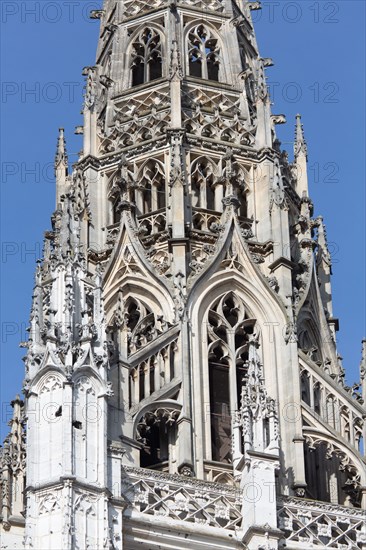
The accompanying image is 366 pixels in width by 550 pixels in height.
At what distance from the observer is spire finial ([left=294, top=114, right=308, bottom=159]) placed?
5197 cm

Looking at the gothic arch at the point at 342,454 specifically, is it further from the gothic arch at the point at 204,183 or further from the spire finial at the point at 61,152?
the spire finial at the point at 61,152

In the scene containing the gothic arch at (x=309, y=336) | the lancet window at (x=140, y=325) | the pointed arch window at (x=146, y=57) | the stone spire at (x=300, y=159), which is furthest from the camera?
the pointed arch window at (x=146, y=57)

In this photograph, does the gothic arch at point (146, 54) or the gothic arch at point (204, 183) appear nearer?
the gothic arch at point (204, 183)

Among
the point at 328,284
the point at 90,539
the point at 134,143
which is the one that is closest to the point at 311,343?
the point at 328,284

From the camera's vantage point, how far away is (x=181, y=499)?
41.6m

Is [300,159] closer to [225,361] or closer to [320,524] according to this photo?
[225,361]

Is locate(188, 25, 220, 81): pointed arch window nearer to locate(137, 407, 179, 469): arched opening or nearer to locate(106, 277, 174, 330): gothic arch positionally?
locate(106, 277, 174, 330): gothic arch

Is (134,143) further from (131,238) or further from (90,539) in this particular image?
(90,539)

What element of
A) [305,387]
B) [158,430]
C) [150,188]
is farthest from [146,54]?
[158,430]

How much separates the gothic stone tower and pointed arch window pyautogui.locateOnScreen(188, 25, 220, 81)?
0.15 feet

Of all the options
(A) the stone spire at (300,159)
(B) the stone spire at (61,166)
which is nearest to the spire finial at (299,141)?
(A) the stone spire at (300,159)

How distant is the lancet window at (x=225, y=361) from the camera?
149ft

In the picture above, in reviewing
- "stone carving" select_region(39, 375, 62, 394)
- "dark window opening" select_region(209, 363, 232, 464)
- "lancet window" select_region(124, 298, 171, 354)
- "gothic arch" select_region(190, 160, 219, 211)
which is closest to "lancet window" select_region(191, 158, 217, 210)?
"gothic arch" select_region(190, 160, 219, 211)

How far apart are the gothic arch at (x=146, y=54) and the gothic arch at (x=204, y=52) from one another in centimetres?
58
